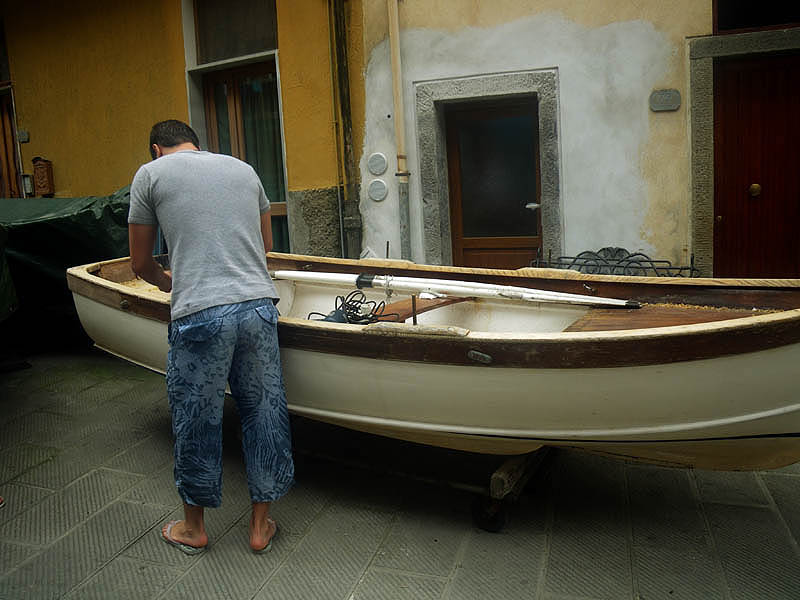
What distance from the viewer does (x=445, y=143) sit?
6.37 m

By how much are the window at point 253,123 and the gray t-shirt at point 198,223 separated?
4711 mm

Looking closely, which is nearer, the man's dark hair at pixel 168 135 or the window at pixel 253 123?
the man's dark hair at pixel 168 135

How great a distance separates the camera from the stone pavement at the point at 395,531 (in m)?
2.54

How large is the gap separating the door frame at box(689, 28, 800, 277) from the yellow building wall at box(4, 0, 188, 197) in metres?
5.11

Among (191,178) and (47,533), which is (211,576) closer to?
(47,533)

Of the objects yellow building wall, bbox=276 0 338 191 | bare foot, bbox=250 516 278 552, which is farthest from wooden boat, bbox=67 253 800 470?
yellow building wall, bbox=276 0 338 191

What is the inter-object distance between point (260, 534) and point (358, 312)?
4.45 ft

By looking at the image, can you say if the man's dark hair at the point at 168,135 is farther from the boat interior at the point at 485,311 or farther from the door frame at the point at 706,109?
the door frame at the point at 706,109

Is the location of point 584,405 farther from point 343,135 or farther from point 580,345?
point 343,135

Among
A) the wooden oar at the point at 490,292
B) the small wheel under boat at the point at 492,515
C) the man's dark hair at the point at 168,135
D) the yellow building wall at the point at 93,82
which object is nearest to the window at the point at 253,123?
the yellow building wall at the point at 93,82

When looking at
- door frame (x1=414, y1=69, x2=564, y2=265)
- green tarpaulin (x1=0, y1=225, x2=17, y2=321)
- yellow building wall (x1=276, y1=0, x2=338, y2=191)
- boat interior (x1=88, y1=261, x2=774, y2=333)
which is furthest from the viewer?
yellow building wall (x1=276, y1=0, x2=338, y2=191)

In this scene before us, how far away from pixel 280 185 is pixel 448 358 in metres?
5.27

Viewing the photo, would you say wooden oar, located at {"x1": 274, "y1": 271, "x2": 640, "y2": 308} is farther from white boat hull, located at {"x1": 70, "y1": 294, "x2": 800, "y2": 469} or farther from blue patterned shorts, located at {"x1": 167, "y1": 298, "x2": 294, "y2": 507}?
blue patterned shorts, located at {"x1": 167, "y1": 298, "x2": 294, "y2": 507}

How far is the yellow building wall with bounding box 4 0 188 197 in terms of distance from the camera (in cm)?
763
